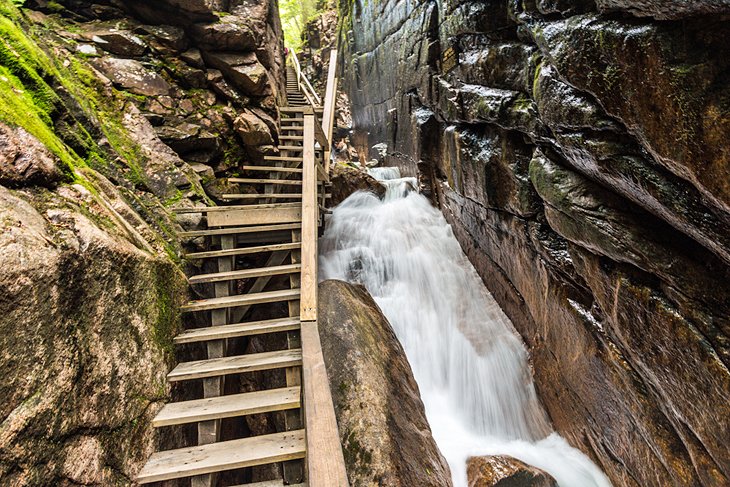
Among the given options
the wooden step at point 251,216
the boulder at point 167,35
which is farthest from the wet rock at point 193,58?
the wooden step at point 251,216

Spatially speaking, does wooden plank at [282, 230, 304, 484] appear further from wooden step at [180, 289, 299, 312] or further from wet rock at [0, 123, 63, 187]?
wet rock at [0, 123, 63, 187]

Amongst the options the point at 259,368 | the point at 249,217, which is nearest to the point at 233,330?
the point at 259,368

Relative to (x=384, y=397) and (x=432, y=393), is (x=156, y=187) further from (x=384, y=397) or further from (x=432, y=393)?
(x=432, y=393)

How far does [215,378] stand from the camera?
2.91 metres

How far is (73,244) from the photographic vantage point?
7.40 feet

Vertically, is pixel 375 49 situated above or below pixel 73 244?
above

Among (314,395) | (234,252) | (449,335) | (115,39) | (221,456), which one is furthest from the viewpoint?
(449,335)

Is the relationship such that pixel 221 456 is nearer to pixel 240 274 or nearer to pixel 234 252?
pixel 240 274

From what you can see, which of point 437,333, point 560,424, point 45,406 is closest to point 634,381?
point 560,424

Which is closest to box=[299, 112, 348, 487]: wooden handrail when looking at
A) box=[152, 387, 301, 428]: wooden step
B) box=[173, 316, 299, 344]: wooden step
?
box=[173, 316, 299, 344]: wooden step

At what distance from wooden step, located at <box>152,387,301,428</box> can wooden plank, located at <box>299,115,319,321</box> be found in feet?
2.42

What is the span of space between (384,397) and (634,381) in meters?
2.51

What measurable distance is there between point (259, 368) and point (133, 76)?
221 inches

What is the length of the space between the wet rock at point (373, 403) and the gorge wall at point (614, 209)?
2069 mm
